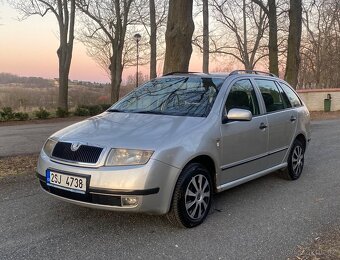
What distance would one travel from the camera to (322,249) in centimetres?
384

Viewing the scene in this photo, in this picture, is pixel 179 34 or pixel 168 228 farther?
pixel 179 34

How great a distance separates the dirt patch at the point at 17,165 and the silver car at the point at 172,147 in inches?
98.0

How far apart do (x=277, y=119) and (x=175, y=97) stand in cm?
171

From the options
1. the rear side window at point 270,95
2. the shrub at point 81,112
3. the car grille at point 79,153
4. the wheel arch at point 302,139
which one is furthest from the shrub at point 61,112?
the car grille at point 79,153

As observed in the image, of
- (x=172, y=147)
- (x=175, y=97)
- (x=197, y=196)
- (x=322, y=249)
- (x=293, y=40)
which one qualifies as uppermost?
(x=293, y=40)

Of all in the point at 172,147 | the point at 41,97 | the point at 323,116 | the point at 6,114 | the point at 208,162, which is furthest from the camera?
the point at 41,97

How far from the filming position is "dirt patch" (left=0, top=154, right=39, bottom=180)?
22.6 ft

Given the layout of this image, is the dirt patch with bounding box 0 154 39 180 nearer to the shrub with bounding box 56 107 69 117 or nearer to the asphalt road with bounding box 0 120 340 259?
the asphalt road with bounding box 0 120 340 259

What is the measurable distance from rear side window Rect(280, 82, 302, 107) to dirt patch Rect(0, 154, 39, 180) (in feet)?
14.5

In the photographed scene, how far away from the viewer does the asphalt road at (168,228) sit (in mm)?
3773

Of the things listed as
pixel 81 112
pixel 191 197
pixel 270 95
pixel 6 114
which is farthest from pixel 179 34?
pixel 81 112

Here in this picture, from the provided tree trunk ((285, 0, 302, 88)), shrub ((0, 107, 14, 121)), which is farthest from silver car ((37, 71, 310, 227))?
shrub ((0, 107, 14, 121))

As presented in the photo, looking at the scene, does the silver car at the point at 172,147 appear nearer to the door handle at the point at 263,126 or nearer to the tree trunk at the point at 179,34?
the door handle at the point at 263,126

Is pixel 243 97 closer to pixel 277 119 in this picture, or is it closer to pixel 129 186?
pixel 277 119
